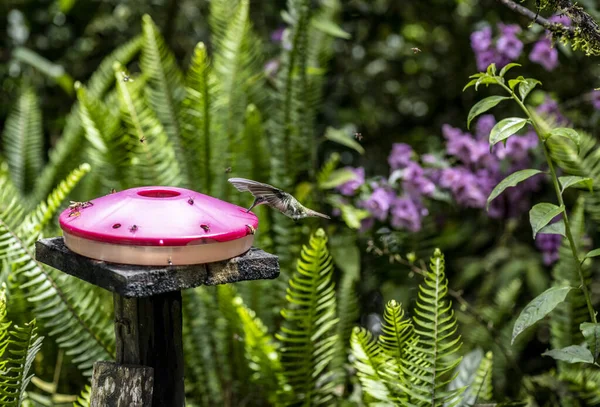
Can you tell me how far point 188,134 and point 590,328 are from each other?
3.62 feet

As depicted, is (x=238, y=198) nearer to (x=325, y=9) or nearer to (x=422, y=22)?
(x=325, y=9)

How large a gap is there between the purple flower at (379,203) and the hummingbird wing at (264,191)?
852 millimetres

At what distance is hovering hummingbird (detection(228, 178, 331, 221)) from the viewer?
3.18ft

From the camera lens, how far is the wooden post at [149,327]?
957 mm

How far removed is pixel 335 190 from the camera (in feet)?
6.49

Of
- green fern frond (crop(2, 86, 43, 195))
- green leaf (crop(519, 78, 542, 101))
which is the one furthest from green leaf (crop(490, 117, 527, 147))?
green fern frond (crop(2, 86, 43, 195))

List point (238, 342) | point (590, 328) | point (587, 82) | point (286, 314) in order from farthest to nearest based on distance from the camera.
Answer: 1. point (587, 82)
2. point (238, 342)
3. point (286, 314)
4. point (590, 328)

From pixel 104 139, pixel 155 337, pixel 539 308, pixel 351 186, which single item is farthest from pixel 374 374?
A: pixel 104 139

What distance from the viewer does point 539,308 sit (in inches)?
44.4

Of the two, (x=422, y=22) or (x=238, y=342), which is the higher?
(x=422, y=22)

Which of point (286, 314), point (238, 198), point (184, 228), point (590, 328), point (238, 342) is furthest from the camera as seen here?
point (238, 198)

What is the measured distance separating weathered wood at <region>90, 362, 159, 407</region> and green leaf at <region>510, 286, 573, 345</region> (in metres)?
0.57

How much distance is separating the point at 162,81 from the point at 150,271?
1.07 meters

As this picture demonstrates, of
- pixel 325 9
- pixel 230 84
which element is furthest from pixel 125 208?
pixel 325 9
